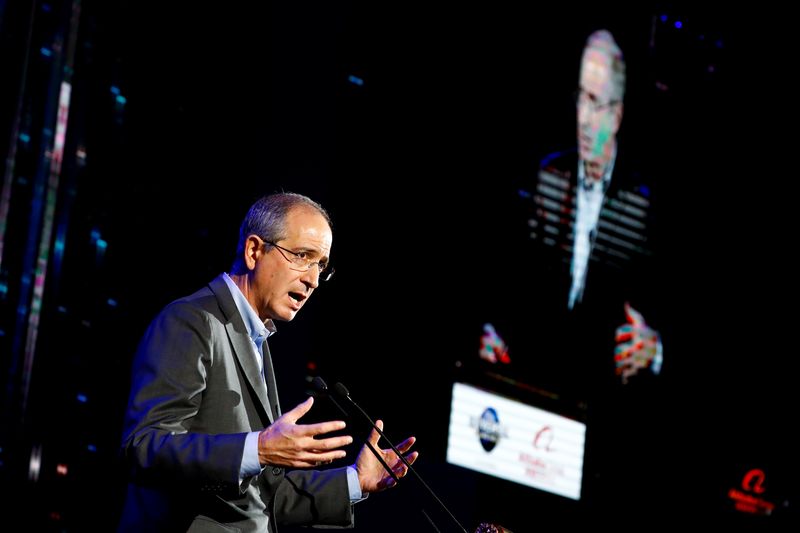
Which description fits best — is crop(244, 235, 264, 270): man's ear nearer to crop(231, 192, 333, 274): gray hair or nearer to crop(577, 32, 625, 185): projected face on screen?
crop(231, 192, 333, 274): gray hair

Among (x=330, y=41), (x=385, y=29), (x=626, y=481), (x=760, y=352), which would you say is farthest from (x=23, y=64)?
(x=760, y=352)

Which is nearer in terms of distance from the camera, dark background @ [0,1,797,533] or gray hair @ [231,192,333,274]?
gray hair @ [231,192,333,274]

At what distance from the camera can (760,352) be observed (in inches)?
275

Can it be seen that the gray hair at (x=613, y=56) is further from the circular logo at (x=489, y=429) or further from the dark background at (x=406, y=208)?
the circular logo at (x=489, y=429)

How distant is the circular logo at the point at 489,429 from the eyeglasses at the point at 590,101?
2304 millimetres

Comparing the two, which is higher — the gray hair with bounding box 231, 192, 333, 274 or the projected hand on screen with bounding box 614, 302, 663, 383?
the gray hair with bounding box 231, 192, 333, 274

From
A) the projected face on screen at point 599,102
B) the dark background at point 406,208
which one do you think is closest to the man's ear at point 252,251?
the dark background at point 406,208

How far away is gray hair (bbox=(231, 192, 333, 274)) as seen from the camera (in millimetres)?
2438

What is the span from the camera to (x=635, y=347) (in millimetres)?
6574

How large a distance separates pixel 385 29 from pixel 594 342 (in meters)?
2.67

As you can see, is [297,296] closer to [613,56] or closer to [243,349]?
[243,349]

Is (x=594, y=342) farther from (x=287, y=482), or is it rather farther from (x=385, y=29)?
(x=287, y=482)

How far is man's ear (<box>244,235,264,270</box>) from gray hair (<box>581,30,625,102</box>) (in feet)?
15.5

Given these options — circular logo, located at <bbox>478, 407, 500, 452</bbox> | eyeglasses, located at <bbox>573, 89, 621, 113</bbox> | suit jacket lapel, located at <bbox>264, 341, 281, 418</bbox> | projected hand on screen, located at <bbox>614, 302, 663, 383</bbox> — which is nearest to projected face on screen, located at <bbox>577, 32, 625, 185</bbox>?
eyeglasses, located at <bbox>573, 89, 621, 113</bbox>
